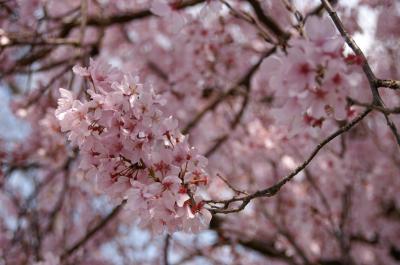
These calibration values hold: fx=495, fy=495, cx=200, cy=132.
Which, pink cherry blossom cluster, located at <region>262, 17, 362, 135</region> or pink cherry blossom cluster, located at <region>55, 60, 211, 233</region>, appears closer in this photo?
pink cherry blossom cluster, located at <region>262, 17, 362, 135</region>

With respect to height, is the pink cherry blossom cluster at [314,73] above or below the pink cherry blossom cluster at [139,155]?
above

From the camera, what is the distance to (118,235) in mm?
5637

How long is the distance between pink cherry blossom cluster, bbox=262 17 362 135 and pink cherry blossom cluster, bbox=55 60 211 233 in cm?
39

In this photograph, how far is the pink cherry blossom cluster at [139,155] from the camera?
5.31 feet

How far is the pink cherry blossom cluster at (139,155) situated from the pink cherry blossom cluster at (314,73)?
390mm

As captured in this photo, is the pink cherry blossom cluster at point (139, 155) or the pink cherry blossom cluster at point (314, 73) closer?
the pink cherry blossom cluster at point (314, 73)

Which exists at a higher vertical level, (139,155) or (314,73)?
(314,73)

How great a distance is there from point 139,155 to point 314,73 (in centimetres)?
63

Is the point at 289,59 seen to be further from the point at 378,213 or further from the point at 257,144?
the point at 378,213

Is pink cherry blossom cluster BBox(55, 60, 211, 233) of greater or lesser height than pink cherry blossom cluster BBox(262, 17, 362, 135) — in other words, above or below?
below

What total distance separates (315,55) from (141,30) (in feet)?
16.2

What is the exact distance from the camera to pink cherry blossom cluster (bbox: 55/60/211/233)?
1617 millimetres

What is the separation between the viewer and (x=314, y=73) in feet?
4.75

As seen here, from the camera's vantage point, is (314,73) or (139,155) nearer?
(314,73)
